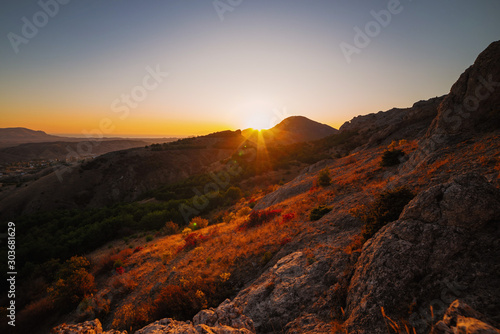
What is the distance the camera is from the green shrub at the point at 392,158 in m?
16.8

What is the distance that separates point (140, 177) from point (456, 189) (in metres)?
64.2

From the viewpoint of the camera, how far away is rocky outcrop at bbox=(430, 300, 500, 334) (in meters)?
2.95

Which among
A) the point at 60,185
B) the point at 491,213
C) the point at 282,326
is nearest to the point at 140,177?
the point at 60,185

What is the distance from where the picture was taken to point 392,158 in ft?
55.7

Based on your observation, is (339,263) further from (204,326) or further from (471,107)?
(471,107)

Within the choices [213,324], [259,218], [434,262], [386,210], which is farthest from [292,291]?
[259,218]

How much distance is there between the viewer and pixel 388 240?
5.76 metres

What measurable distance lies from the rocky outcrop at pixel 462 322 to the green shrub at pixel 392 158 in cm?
1604

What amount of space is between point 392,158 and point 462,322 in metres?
16.8

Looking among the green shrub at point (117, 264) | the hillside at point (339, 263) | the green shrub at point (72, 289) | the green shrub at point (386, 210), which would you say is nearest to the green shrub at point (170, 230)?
the hillside at point (339, 263)

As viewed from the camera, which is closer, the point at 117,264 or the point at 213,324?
the point at 213,324

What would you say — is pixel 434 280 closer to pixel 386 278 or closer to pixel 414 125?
pixel 386 278

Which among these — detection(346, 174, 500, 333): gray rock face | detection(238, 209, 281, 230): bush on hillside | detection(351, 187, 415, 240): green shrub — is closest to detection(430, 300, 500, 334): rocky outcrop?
detection(346, 174, 500, 333): gray rock face

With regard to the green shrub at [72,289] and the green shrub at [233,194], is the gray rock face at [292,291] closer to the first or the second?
the green shrub at [72,289]
